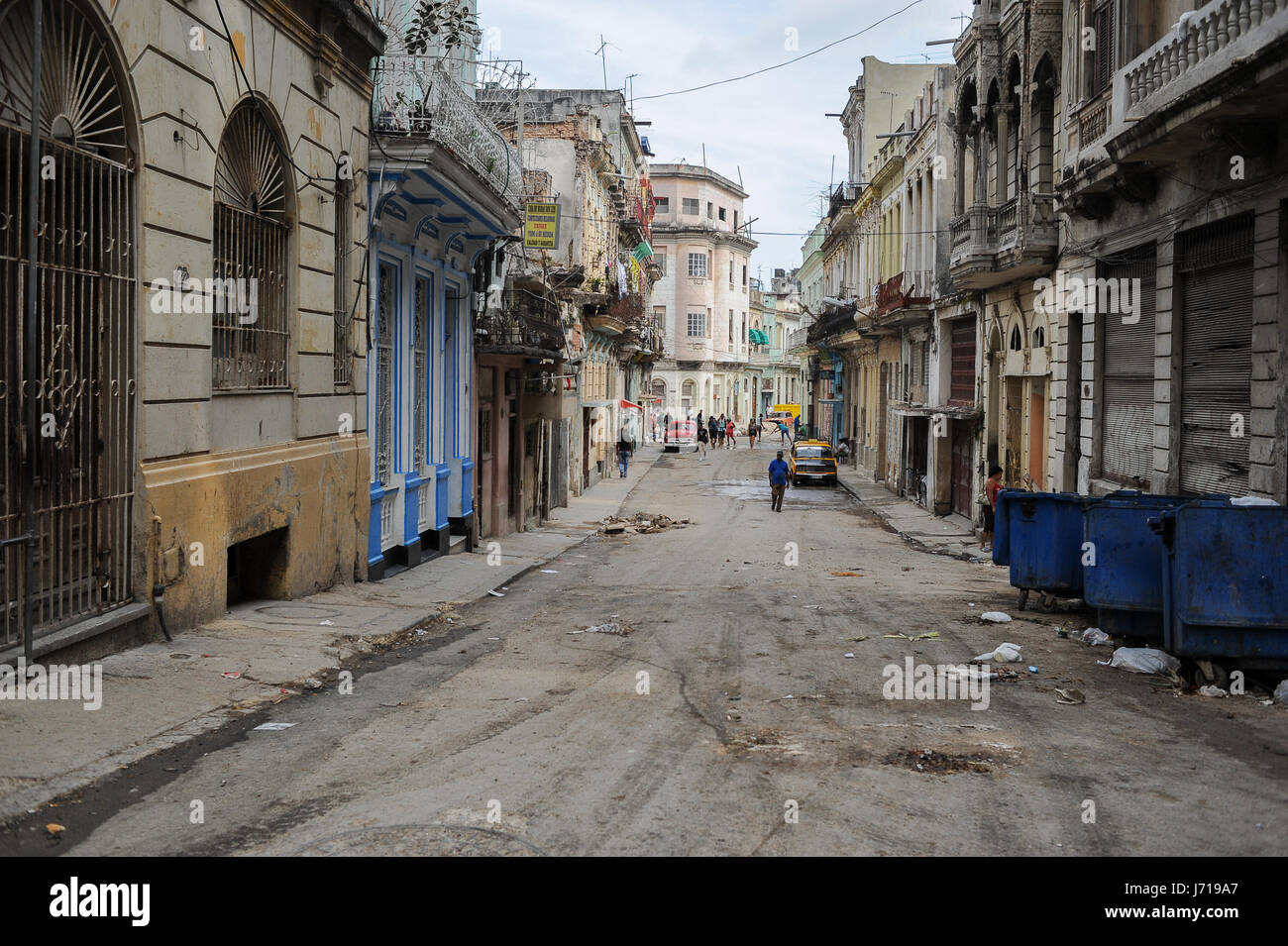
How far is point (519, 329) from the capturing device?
2120cm

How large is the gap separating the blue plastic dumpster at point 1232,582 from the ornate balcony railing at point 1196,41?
446cm

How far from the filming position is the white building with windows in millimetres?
82438

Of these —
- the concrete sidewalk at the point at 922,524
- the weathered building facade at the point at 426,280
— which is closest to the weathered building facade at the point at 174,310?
the weathered building facade at the point at 426,280

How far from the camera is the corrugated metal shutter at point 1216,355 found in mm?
12602

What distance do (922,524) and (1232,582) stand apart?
18321 millimetres

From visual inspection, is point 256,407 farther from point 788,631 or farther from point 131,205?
point 788,631

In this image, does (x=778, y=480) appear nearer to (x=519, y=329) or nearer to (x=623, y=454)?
(x=519, y=329)

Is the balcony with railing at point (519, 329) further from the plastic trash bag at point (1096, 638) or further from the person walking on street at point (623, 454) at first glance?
the person walking on street at point (623, 454)

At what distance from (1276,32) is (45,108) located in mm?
9783

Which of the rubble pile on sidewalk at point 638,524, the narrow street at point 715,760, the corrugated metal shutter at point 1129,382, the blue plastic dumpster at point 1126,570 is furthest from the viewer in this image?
the rubble pile on sidewalk at point 638,524

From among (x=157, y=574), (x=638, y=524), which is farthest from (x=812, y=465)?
(x=157, y=574)

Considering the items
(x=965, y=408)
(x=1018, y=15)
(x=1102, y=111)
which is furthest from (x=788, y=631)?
(x=965, y=408)
